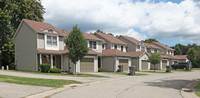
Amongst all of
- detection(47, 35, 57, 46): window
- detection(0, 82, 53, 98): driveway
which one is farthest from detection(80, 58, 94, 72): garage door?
detection(0, 82, 53, 98): driveway

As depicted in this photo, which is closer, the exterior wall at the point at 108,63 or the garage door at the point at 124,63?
the exterior wall at the point at 108,63

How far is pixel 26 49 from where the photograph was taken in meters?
28.3

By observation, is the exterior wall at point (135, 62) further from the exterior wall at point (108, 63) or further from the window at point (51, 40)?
the window at point (51, 40)

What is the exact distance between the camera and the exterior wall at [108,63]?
1248 inches

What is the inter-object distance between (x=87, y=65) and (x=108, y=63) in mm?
5429

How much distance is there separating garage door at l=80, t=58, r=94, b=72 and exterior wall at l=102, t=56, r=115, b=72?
169 inches

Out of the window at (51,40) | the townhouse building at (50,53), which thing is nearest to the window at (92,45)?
the townhouse building at (50,53)

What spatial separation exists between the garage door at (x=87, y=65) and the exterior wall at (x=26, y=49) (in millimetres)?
6547

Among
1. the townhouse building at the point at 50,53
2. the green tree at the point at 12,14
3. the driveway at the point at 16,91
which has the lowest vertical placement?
the driveway at the point at 16,91

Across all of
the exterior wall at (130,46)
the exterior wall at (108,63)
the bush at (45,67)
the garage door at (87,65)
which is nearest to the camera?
the bush at (45,67)

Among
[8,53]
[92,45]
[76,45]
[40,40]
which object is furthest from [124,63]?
[8,53]

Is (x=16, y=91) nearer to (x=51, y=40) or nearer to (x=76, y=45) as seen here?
(x=76, y=45)

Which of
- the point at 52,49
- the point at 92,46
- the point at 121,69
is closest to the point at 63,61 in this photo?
the point at 52,49

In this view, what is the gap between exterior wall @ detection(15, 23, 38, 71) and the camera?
2659 centimetres
